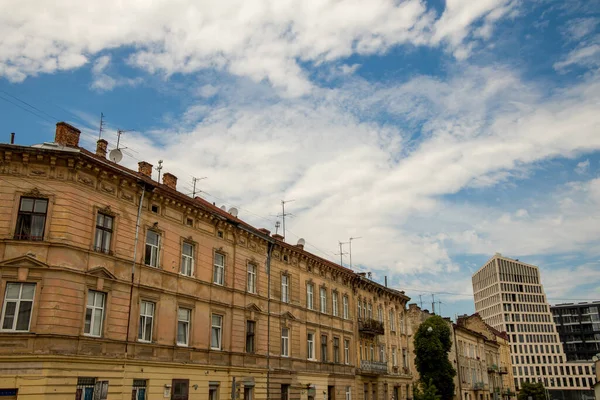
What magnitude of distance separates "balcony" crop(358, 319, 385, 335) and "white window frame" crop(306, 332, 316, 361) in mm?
7727

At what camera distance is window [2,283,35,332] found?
19531mm

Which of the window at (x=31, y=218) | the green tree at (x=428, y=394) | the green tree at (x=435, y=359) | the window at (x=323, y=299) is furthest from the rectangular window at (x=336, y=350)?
the window at (x=31, y=218)

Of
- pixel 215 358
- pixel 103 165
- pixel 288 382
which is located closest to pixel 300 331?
pixel 288 382

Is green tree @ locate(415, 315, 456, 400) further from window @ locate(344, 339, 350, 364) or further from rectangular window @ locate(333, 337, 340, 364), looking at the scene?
rectangular window @ locate(333, 337, 340, 364)

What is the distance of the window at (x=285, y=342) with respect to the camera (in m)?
34.0

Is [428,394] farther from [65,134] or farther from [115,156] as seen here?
[65,134]

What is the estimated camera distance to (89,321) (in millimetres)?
21500

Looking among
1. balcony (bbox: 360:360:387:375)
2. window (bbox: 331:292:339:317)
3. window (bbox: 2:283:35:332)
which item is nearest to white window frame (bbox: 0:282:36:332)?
window (bbox: 2:283:35:332)

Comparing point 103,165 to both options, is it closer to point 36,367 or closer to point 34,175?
point 34,175

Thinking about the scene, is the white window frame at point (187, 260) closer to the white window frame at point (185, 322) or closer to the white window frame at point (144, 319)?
the white window frame at point (185, 322)

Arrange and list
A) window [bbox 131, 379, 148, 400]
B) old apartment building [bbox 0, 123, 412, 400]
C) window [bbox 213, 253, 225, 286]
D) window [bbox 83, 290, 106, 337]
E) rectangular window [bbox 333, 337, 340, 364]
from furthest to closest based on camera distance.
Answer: rectangular window [bbox 333, 337, 340, 364] → window [bbox 213, 253, 225, 286] → window [bbox 131, 379, 148, 400] → window [bbox 83, 290, 106, 337] → old apartment building [bbox 0, 123, 412, 400]

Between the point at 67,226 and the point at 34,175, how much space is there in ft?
8.07

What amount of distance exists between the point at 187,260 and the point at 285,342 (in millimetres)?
10343

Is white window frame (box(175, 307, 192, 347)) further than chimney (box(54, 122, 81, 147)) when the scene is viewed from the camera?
Yes
